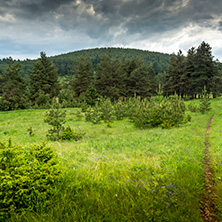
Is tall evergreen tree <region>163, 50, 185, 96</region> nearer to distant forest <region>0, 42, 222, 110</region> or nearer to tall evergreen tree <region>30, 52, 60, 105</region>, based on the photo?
distant forest <region>0, 42, 222, 110</region>

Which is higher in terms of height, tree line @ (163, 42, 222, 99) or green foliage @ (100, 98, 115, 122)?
tree line @ (163, 42, 222, 99)

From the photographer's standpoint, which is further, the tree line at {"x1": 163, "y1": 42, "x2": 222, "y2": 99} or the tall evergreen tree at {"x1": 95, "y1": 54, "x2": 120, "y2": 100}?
the tall evergreen tree at {"x1": 95, "y1": 54, "x2": 120, "y2": 100}

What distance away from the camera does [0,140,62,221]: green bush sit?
9.80ft

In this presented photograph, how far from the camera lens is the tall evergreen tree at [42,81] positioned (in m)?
39.0

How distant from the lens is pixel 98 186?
4.01m

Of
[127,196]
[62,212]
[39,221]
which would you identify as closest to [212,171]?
[127,196]

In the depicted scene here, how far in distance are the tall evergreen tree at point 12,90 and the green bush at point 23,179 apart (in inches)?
1356

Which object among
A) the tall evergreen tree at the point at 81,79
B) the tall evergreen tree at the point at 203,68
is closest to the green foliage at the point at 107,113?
the tall evergreen tree at the point at 81,79

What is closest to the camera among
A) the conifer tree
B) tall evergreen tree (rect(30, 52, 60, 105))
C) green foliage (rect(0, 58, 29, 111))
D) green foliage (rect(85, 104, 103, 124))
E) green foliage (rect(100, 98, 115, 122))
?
green foliage (rect(85, 104, 103, 124))

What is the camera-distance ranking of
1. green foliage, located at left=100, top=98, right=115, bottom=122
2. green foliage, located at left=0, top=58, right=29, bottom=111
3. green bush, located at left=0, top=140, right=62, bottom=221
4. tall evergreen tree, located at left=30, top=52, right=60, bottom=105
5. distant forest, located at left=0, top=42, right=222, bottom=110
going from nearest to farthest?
green bush, located at left=0, top=140, right=62, bottom=221
green foliage, located at left=100, top=98, right=115, bottom=122
green foliage, located at left=0, top=58, right=29, bottom=111
distant forest, located at left=0, top=42, right=222, bottom=110
tall evergreen tree, located at left=30, top=52, right=60, bottom=105

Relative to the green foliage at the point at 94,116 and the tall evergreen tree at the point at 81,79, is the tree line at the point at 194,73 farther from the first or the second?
the green foliage at the point at 94,116

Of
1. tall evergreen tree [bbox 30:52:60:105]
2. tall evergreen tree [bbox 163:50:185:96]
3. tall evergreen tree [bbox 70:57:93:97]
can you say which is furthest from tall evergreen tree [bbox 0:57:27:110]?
tall evergreen tree [bbox 163:50:185:96]

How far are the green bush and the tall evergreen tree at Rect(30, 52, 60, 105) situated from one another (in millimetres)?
37092

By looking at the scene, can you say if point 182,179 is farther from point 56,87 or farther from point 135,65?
point 135,65
